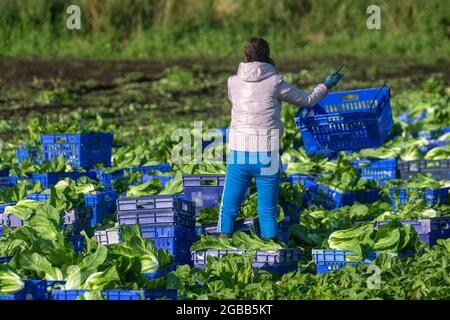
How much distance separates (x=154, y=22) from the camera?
25.6 meters

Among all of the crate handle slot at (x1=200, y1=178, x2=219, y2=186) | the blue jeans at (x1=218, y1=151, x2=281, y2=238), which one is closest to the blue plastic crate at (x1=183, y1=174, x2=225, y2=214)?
the crate handle slot at (x1=200, y1=178, x2=219, y2=186)

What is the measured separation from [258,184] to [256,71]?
787 millimetres

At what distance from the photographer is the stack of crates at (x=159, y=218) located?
21.2 ft

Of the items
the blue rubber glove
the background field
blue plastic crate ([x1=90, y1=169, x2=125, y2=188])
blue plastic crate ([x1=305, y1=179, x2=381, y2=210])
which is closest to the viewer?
the blue rubber glove

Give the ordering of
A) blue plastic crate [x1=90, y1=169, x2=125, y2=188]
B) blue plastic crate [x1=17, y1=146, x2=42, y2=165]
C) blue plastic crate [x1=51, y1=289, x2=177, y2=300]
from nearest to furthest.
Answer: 1. blue plastic crate [x1=51, y1=289, x2=177, y2=300]
2. blue plastic crate [x1=90, y1=169, x2=125, y2=188]
3. blue plastic crate [x1=17, y1=146, x2=42, y2=165]

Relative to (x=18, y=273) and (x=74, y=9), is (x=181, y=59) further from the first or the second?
(x=18, y=273)

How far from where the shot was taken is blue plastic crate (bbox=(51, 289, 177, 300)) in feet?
16.6

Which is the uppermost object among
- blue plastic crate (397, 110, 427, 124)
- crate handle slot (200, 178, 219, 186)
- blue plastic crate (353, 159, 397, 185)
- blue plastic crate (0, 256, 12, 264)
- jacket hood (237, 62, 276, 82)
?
jacket hood (237, 62, 276, 82)

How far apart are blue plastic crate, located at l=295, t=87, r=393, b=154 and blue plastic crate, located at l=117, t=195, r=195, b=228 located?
6.82 ft

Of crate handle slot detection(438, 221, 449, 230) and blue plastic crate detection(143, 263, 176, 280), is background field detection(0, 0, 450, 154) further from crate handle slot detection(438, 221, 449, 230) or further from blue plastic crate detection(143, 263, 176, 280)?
blue plastic crate detection(143, 263, 176, 280)

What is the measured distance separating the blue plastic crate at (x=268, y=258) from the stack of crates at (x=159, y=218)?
9.1 inches

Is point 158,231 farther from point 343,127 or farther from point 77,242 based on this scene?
point 343,127

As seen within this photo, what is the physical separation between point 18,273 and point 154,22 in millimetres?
20457

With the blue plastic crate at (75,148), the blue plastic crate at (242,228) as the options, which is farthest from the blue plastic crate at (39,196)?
the blue plastic crate at (75,148)
